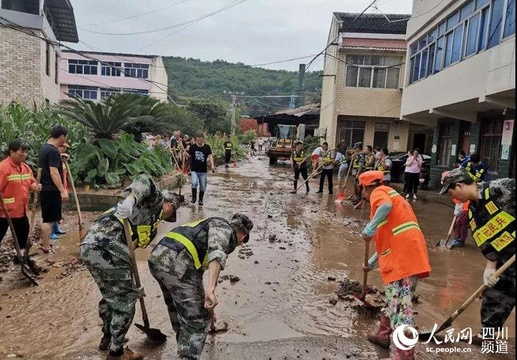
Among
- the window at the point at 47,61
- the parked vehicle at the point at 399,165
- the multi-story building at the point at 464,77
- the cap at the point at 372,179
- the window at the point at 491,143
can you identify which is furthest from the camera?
the window at the point at 47,61

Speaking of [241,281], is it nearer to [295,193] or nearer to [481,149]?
[295,193]

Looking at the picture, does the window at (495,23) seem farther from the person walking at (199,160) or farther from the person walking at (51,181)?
the person walking at (51,181)

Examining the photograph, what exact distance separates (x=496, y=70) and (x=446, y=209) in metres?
4.26

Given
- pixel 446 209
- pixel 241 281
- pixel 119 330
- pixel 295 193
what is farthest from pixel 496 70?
pixel 119 330

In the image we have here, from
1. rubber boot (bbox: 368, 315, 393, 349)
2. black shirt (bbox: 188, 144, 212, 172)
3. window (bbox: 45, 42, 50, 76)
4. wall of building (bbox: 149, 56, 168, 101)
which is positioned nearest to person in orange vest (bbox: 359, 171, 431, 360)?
rubber boot (bbox: 368, 315, 393, 349)

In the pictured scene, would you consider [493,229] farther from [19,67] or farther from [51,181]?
[19,67]

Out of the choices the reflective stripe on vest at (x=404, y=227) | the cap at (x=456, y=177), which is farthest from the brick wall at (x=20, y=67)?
the cap at (x=456, y=177)

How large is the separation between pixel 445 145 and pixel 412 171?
4.82 meters

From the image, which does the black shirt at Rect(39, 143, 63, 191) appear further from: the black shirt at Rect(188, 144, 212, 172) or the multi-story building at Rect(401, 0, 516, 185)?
the multi-story building at Rect(401, 0, 516, 185)

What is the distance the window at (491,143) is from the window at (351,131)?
35.0 ft

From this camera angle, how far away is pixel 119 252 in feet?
10.1

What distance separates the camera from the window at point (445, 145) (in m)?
15.9

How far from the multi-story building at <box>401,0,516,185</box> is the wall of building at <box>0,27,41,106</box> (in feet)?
56.0

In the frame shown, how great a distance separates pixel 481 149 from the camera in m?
13.0
